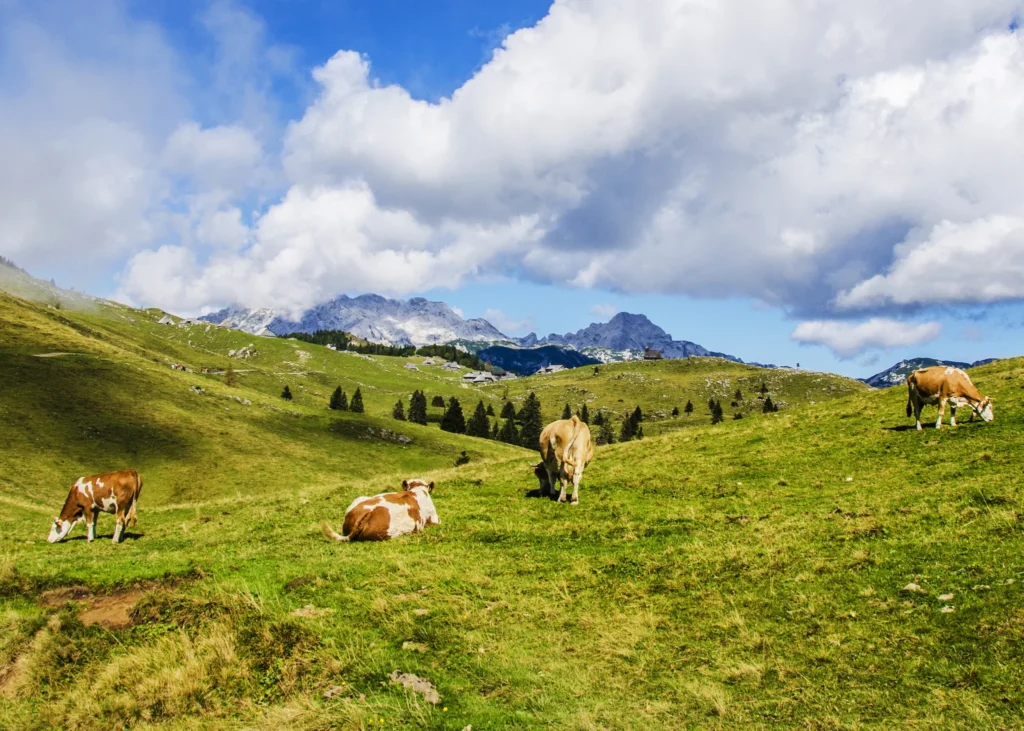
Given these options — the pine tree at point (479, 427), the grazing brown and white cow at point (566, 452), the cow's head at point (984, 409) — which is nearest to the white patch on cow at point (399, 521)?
the grazing brown and white cow at point (566, 452)

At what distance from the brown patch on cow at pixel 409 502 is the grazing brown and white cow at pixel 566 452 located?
5.35 m

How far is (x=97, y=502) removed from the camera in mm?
22703

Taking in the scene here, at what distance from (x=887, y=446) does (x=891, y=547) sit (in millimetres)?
12735

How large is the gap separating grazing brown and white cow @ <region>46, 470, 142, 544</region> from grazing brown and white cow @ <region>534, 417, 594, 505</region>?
15.7 m

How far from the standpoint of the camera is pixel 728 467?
2502 centimetres

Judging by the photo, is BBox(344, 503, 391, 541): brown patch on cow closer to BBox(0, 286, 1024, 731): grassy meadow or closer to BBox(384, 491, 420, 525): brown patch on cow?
BBox(384, 491, 420, 525): brown patch on cow

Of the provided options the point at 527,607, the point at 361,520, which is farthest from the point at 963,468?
the point at 361,520

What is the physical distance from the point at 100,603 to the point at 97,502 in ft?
38.4

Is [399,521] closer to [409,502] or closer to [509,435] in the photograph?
[409,502]

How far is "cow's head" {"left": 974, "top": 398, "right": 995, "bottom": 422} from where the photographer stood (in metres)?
23.4

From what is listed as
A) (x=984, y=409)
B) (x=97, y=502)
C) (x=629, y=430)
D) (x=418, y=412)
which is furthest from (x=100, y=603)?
(x=418, y=412)

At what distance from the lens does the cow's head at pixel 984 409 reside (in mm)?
23391

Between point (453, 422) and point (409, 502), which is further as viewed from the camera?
point (453, 422)

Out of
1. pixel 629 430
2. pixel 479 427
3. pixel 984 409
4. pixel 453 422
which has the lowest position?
pixel 479 427
